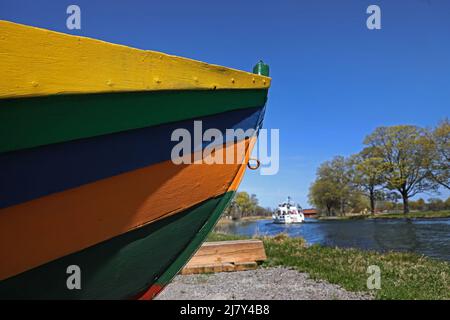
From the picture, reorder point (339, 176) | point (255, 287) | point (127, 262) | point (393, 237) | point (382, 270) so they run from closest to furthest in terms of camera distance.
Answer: point (127, 262) < point (255, 287) < point (382, 270) < point (393, 237) < point (339, 176)

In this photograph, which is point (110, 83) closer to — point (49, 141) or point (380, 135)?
point (49, 141)

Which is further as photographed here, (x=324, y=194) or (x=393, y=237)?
(x=324, y=194)

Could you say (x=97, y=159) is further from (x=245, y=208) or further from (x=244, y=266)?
(x=245, y=208)

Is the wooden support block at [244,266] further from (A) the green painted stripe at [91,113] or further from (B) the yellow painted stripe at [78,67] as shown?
(B) the yellow painted stripe at [78,67]

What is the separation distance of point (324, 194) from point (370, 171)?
15156 millimetres

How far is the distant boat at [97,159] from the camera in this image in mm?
1489

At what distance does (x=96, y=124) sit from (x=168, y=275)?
1.35 meters

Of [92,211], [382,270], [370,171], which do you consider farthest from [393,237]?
[370,171]

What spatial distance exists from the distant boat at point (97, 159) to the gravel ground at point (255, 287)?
12.8 feet

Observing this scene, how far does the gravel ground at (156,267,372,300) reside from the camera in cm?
556

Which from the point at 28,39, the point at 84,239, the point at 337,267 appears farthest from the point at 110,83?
the point at 337,267

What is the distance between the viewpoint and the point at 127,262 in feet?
6.78

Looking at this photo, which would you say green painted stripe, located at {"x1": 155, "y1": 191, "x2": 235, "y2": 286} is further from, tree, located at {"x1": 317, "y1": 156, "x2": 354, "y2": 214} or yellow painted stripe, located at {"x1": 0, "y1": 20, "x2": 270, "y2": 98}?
tree, located at {"x1": 317, "y1": 156, "x2": 354, "y2": 214}

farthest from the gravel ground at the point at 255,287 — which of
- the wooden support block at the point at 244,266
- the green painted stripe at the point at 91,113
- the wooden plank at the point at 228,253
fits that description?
the green painted stripe at the point at 91,113
